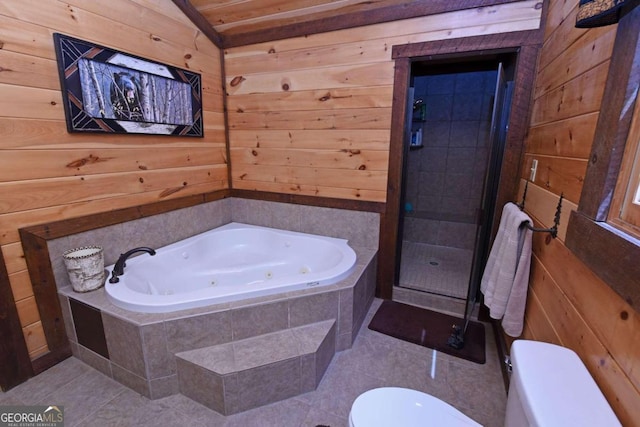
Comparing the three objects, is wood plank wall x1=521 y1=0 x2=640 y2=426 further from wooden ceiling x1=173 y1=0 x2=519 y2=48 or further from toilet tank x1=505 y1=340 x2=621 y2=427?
wooden ceiling x1=173 y1=0 x2=519 y2=48

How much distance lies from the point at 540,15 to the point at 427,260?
230 centimetres

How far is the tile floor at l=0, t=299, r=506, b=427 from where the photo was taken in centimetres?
150

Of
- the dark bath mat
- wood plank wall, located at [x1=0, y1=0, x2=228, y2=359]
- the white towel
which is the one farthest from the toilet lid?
wood plank wall, located at [x1=0, y1=0, x2=228, y2=359]

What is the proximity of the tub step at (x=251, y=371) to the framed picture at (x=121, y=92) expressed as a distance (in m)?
1.55

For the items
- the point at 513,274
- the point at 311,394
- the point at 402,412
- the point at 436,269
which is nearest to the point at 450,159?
the point at 436,269

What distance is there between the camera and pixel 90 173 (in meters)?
1.91

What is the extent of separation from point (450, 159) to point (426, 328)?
2.16m

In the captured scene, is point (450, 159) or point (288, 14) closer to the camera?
point (288, 14)

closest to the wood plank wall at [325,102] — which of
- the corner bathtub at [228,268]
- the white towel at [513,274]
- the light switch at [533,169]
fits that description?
the corner bathtub at [228,268]

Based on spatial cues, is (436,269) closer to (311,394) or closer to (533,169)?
(533,169)

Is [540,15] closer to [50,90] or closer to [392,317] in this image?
[392,317]

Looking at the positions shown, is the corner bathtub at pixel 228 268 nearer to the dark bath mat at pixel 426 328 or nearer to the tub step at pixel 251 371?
the tub step at pixel 251 371

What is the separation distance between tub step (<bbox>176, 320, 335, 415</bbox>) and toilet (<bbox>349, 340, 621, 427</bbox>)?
596 millimetres

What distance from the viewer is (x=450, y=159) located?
11.6 ft
